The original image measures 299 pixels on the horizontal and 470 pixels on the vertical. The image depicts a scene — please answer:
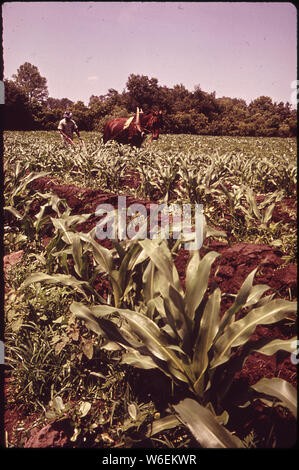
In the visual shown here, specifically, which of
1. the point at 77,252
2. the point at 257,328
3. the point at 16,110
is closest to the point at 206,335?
the point at 257,328

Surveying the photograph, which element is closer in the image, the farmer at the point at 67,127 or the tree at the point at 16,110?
the farmer at the point at 67,127

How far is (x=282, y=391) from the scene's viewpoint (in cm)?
102

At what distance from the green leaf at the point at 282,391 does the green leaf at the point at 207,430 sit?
221 millimetres

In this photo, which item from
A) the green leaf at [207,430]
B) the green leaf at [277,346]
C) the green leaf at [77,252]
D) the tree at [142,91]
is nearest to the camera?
the green leaf at [207,430]

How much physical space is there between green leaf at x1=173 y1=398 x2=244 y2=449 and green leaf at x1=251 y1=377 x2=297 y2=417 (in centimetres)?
22

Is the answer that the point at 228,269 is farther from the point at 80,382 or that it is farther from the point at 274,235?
the point at 80,382

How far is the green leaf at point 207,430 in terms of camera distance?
0.98 metres

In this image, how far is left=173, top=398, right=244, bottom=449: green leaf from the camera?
3.21 feet

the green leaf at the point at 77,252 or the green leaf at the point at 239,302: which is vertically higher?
the green leaf at the point at 77,252

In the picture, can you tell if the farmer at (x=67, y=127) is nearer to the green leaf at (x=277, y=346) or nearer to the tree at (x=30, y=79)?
the green leaf at (x=277, y=346)

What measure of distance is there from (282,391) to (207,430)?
1.08ft

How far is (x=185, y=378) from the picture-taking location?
3.97ft

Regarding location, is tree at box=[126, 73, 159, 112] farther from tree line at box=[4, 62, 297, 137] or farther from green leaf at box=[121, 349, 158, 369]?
green leaf at box=[121, 349, 158, 369]

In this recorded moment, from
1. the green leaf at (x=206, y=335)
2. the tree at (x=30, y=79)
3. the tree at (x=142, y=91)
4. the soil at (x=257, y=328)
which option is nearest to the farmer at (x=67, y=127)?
the soil at (x=257, y=328)
